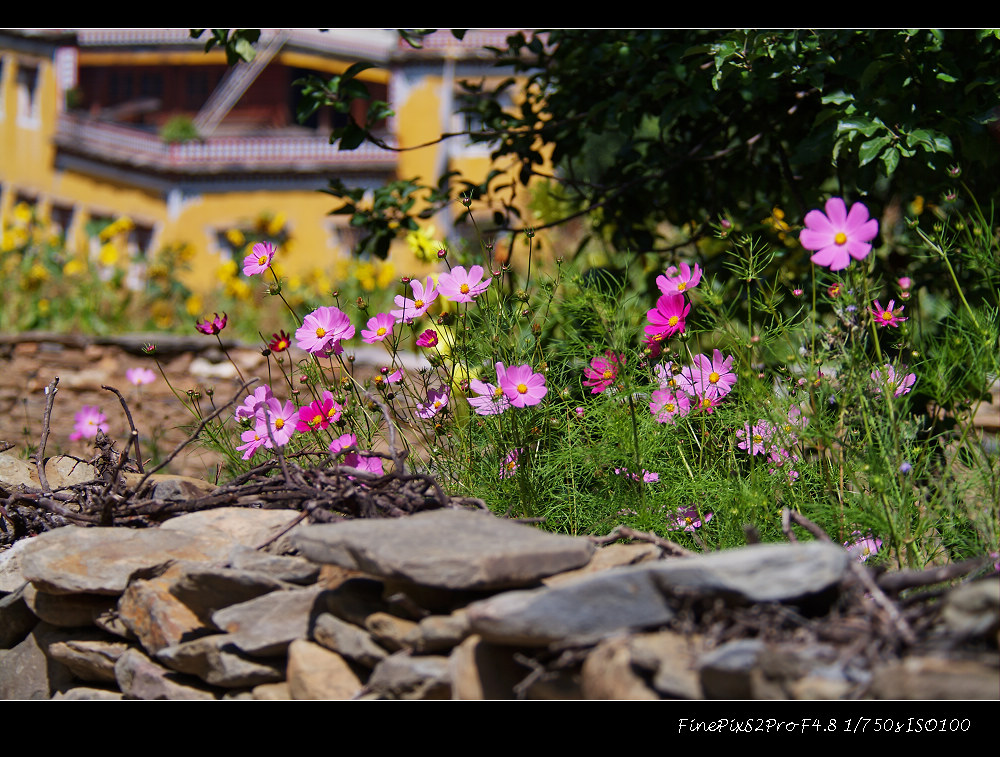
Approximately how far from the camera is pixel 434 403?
2.16 meters

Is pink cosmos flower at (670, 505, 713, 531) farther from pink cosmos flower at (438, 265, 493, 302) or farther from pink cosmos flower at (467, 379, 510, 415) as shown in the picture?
pink cosmos flower at (438, 265, 493, 302)

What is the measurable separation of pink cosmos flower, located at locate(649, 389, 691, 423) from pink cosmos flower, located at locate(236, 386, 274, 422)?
921 millimetres

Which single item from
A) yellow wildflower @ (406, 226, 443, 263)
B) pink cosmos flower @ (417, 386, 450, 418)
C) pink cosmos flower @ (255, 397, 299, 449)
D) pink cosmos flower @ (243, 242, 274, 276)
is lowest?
pink cosmos flower @ (255, 397, 299, 449)

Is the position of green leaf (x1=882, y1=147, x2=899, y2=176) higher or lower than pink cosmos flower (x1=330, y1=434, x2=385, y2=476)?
higher

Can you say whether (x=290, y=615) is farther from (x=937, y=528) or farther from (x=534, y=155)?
(x=534, y=155)

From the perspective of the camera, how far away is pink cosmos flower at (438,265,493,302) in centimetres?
206

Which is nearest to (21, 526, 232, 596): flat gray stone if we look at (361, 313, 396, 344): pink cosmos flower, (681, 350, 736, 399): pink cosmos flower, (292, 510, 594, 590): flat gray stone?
(292, 510, 594, 590): flat gray stone

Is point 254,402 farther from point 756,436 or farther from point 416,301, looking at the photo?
point 756,436

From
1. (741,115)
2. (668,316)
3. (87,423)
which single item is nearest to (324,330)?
(668,316)

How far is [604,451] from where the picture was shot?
1989 mm

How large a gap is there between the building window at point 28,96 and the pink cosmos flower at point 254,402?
1270 centimetres

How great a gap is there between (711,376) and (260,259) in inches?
44.1
